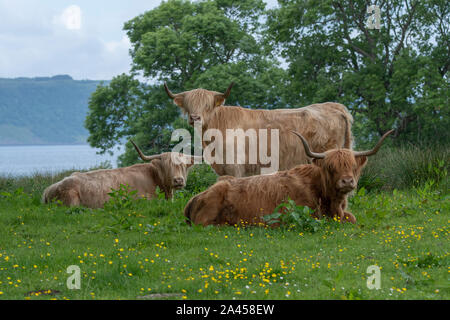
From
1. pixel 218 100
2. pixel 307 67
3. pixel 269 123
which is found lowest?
pixel 269 123

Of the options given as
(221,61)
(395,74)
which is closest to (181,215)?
(395,74)

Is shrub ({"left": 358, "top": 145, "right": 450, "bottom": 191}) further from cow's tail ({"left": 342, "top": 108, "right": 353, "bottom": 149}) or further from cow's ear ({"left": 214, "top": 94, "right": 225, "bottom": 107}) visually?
cow's ear ({"left": 214, "top": 94, "right": 225, "bottom": 107})

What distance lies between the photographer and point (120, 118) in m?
33.5

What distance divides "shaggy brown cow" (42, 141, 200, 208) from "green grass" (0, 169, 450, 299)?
154 centimetres

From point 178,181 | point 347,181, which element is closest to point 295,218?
point 347,181

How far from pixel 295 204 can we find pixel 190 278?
8.41 ft

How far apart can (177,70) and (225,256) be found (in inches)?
1040

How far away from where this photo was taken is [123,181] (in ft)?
33.8

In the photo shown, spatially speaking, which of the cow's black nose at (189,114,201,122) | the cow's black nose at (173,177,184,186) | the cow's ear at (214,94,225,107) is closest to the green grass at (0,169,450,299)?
the cow's black nose at (189,114,201,122)

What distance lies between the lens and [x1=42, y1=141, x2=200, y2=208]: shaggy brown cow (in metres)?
9.96

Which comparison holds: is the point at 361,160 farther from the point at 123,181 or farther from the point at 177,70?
the point at 177,70

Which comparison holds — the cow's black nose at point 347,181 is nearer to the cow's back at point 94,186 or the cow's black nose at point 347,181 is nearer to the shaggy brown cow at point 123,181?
the shaggy brown cow at point 123,181

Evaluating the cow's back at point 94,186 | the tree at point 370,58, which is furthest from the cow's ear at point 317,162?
the tree at point 370,58

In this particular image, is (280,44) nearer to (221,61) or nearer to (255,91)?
(255,91)
